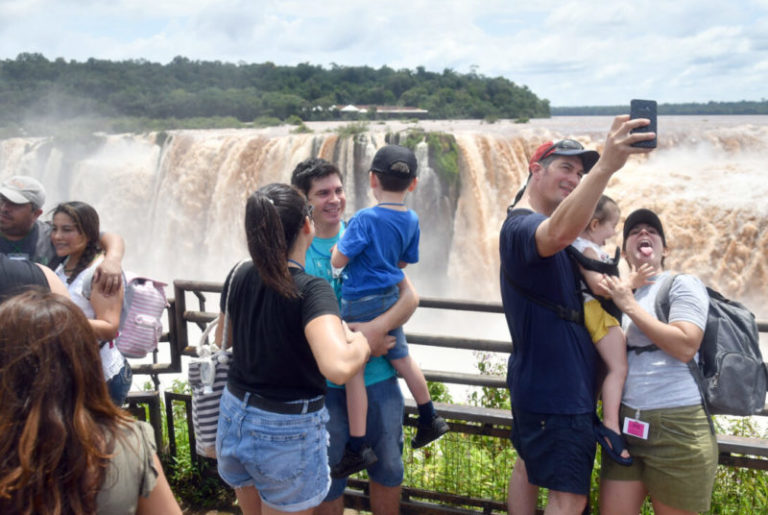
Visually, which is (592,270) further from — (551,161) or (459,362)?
(459,362)

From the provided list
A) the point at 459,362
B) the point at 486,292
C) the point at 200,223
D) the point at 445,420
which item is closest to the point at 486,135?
the point at 486,292

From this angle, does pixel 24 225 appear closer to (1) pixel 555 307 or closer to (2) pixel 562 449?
(1) pixel 555 307

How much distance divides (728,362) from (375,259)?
130 centimetres

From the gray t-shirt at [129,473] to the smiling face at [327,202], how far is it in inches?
52.9

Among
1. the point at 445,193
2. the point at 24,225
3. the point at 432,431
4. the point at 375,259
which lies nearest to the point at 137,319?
the point at 24,225

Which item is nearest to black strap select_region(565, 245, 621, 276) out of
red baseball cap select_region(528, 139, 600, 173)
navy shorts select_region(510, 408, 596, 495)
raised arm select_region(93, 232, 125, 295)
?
red baseball cap select_region(528, 139, 600, 173)

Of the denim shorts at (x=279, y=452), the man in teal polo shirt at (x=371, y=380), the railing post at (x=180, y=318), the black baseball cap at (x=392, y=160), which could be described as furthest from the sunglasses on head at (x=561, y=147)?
the railing post at (x=180, y=318)

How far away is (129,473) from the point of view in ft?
4.78

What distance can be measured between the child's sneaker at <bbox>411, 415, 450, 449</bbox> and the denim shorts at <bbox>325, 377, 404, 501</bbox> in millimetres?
196

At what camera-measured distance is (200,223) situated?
1836cm

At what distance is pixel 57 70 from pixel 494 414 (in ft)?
193

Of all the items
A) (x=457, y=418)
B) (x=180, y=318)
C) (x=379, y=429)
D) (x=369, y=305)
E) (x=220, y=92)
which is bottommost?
(x=457, y=418)

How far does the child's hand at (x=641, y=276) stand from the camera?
7.48 feet

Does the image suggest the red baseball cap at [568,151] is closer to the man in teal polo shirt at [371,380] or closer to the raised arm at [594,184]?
the raised arm at [594,184]
